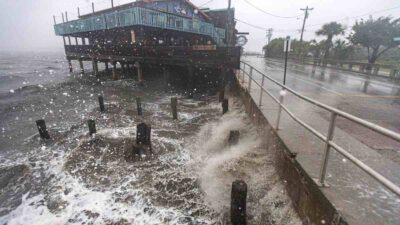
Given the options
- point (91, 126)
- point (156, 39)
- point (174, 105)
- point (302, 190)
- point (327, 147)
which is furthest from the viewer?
point (156, 39)

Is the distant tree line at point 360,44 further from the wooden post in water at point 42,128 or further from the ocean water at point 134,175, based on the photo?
the wooden post in water at point 42,128

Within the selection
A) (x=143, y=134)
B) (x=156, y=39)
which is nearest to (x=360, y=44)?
(x=156, y=39)

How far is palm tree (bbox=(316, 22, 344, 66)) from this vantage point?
29.6 meters

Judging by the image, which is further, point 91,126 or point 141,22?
point 141,22

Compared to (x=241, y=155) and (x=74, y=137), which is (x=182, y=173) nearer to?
(x=241, y=155)

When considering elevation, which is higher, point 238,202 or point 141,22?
point 141,22

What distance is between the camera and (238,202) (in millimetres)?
3674

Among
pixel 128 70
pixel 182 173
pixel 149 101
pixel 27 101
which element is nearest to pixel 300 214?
pixel 182 173

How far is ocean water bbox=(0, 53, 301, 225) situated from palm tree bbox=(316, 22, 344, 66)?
27.1 meters

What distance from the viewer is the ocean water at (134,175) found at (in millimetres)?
4457

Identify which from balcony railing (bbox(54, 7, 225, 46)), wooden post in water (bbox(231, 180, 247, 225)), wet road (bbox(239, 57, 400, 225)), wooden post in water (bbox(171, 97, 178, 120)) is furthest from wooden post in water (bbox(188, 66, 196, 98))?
wooden post in water (bbox(231, 180, 247, 225))

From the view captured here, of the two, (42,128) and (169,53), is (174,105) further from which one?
(169,53)

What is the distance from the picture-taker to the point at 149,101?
1511 cm

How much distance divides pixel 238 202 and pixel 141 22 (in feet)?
48.5
